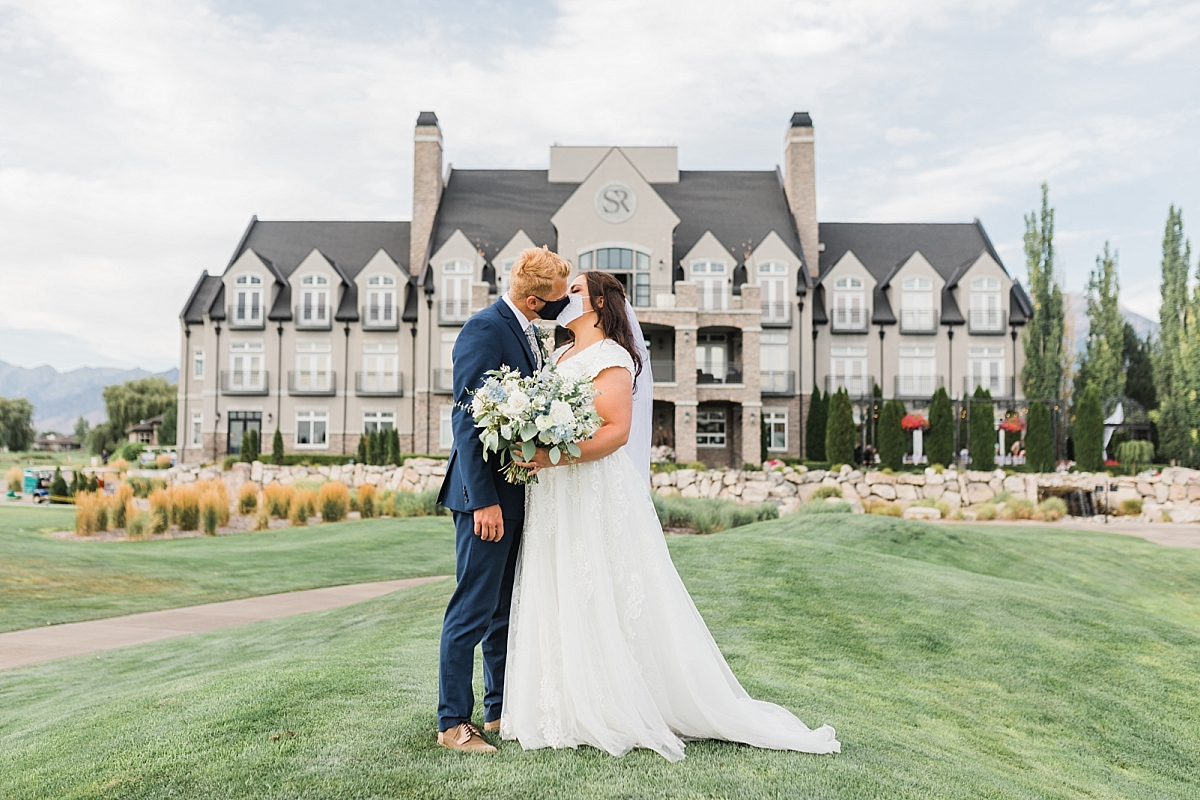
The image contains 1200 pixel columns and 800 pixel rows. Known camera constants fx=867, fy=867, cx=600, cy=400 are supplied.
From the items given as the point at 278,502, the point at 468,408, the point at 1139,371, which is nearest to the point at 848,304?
the point at 1139,371

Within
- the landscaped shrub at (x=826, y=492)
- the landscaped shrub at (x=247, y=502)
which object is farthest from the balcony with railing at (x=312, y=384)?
the landscaped shrub at (x=826, y=492)

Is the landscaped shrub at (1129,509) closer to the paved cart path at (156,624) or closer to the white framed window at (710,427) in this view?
the white framed window at (710,427)

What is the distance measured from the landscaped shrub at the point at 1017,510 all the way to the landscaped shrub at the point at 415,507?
14.2m

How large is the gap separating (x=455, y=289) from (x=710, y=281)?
10.7 meters

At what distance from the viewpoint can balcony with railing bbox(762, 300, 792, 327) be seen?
1436 inches

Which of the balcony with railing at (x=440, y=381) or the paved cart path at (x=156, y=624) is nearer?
the paved cart path at (x=156, y=624)

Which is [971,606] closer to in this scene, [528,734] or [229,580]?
[528,734]

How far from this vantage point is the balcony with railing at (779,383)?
36.6m

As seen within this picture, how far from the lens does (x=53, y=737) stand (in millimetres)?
4547

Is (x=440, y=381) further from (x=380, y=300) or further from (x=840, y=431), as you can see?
(x=840, y=431)

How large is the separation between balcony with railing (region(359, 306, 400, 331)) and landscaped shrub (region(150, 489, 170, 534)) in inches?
809

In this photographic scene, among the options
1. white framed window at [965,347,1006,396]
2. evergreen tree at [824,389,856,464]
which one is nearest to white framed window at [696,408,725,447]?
evergreen tree at [824,389,856,464]

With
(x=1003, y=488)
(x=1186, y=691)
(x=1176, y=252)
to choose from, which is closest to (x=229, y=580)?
(x=1186, y=691)

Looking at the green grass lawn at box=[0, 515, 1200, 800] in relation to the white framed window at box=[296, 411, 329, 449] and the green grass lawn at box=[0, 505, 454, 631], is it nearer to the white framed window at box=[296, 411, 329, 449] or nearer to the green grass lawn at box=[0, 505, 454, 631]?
the green grass lawn at box=[0, 505, 454, 631]
